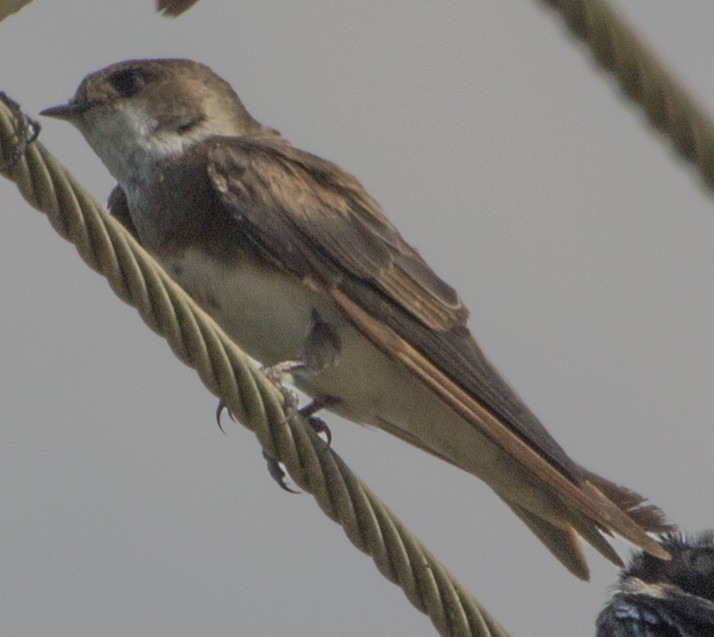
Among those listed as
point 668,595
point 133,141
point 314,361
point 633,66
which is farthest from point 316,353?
point 633,66

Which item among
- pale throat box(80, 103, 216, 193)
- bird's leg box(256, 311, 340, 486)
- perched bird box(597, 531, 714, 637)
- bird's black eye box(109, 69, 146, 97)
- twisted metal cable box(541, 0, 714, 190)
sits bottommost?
perched bird box(597, 531, 714, 637)

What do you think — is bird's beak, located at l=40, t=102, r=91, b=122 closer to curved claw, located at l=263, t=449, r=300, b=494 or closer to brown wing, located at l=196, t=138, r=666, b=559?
brown wing, located at l=196, t=138, r=666, b=559

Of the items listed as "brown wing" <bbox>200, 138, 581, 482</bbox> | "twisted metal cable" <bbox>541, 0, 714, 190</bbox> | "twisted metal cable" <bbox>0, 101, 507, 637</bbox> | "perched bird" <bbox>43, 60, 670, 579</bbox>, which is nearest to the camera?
"twisted metal cable" <bbox>541, 0, 714, 190</bbox>

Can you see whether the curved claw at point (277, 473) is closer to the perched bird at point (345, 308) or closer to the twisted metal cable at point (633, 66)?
the perched bird at point (345, 308)

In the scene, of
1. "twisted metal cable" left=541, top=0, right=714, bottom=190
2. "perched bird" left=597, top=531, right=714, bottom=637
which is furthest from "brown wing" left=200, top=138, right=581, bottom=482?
"twisted metal cable" left=541, top=0, right=714, bottom=190

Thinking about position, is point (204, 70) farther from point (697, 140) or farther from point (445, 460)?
point (697, 140)

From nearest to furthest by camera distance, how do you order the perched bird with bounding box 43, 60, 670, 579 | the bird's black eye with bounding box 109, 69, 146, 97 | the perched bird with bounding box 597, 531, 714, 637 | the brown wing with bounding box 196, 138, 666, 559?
the brown wing with bounding box 196, 138, 666, 559, the perched bird with bounding box 43, 60, 670, 579, the perched bird with bounding box 597, 531, 714, 637, the bird's black eye with bounding box 109, 69, 146, 97

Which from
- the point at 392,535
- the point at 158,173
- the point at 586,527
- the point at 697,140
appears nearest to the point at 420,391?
the point at 586,527

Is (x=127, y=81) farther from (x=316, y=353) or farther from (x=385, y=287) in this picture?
(x=316, y=353)
